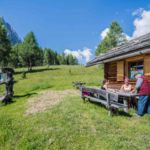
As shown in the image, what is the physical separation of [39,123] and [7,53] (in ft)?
131

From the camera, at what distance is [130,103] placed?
A: 38.4ft

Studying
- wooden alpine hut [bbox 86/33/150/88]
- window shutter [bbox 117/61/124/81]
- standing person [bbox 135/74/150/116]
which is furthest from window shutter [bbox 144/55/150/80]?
window shutter [bbox 117/61/124/81]

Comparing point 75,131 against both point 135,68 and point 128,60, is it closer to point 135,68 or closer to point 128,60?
point 135,68

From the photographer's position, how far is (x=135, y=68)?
42.8 ft

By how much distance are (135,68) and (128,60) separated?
2.43 ft

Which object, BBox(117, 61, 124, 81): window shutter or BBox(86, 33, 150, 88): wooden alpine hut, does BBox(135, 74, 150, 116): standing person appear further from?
BBox(117, 61, 124, 81): window shutter

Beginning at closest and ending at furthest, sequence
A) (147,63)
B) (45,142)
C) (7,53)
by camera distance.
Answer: (45,142)
(147,63)
(7,53)

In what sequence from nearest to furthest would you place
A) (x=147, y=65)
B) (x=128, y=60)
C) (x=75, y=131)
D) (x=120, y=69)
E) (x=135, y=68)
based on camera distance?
(x=75, y=131) → (x=147, y=65) → (x=135, y=68) → (x=128, y=60) → (x=120, y=69)

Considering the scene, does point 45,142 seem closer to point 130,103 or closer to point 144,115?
point 144,115

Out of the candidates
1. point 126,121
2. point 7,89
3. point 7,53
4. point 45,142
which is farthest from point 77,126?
point 7,53

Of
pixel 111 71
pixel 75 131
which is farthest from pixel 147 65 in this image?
pixel 75 131

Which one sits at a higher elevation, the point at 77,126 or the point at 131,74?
the point at 131,74

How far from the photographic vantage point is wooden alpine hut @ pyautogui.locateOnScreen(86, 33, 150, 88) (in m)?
10.7

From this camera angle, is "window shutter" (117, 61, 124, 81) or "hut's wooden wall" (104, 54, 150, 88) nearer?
"hut's wooden wall" (104, 54, 150, 88)
